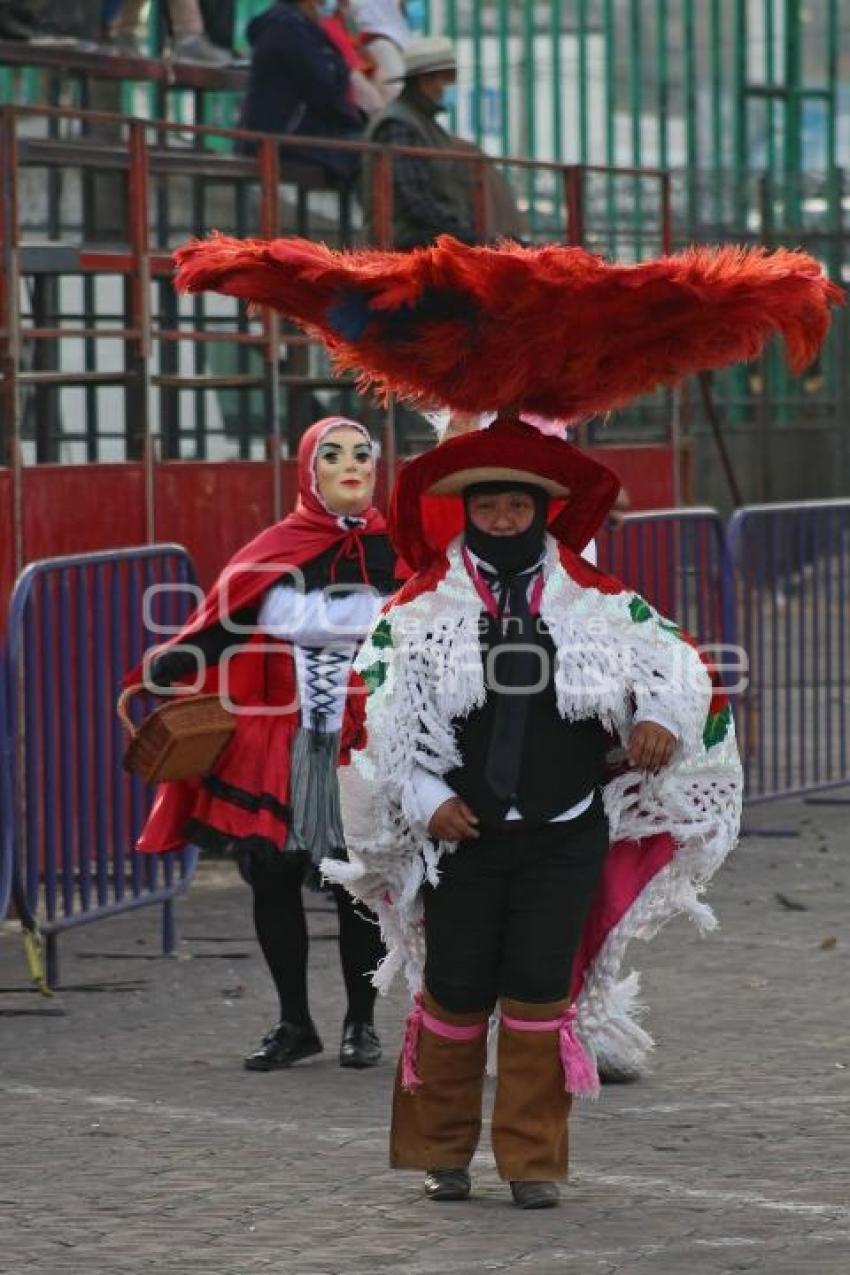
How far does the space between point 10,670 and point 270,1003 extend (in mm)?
1260

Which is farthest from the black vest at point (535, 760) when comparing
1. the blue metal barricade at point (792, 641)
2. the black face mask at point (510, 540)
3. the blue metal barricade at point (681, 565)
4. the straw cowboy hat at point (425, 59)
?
the straw cowboy hat at point (425, 59)

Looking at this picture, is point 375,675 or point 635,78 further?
point 635,78

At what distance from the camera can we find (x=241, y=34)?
24391mm

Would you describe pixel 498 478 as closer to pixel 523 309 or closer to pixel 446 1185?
pixel 523 309

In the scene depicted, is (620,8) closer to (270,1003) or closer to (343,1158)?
(270,1003)

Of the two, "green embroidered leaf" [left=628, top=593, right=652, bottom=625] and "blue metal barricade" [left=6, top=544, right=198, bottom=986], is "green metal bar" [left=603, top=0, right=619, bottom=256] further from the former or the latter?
"green embroidered leaf" [left=628, top=593, right=652, bottom=625]

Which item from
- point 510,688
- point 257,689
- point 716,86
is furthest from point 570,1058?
point 716,86

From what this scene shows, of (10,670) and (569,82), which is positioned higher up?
(569,82)

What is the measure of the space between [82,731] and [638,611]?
324 cm

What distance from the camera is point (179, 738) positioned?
8.62m

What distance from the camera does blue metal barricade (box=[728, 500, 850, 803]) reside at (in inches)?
539

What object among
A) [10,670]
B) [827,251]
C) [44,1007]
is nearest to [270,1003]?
[44,1007]

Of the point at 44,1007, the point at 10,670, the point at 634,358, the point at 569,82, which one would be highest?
the point at 569,82

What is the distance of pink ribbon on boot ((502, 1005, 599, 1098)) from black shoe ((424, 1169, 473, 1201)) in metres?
0.30
